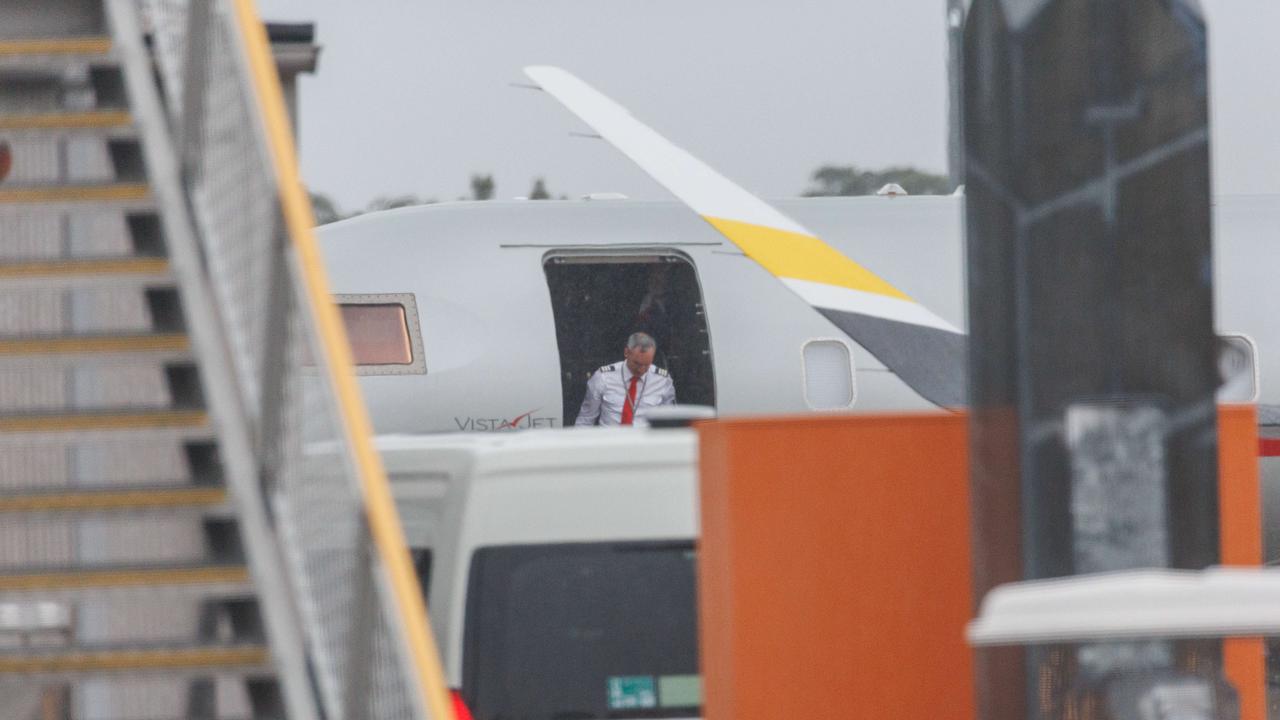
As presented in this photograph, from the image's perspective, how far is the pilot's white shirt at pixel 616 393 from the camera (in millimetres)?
13484

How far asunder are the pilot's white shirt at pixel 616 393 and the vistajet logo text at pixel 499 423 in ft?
1.02

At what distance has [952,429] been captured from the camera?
15.9 ft

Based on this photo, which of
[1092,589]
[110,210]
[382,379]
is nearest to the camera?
[1092,589]

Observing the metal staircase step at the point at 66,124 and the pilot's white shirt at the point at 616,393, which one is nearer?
the metal staircase step at the point at 66,124

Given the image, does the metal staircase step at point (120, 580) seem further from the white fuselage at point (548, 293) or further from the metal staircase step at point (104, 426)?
the white fuselage at point (548, 293)

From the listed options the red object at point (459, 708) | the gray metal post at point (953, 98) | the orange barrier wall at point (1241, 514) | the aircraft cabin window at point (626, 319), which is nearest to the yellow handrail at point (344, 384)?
the red object at point (459, 708)

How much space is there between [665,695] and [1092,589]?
242 centimetres

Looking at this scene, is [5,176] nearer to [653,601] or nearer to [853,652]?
[653,601]

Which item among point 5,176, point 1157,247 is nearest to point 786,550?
point 1157,247

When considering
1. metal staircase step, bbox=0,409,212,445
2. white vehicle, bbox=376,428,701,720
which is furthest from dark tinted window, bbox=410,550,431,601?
metal staircase step, bbox=0,409,212,445

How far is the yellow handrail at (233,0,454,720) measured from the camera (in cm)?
365

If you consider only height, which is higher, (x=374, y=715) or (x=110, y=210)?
(x=110, y=210)

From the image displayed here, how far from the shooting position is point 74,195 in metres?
5.28

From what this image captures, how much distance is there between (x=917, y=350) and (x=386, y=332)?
21.7 feet
